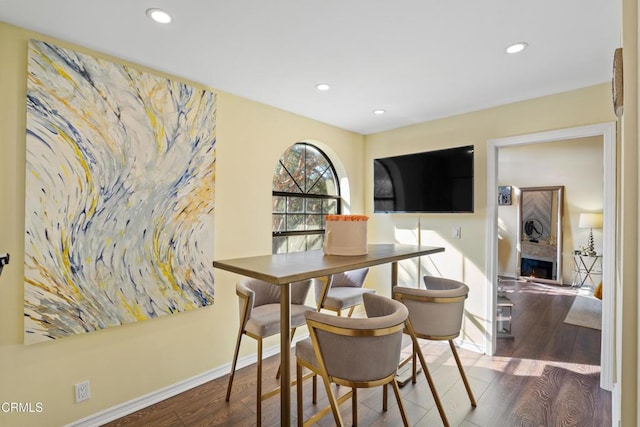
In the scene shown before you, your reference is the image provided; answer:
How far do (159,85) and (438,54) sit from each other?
193 centimetres

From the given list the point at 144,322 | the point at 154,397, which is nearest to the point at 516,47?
the point at 144,322

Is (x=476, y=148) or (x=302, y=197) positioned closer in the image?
(x=476, y=148)

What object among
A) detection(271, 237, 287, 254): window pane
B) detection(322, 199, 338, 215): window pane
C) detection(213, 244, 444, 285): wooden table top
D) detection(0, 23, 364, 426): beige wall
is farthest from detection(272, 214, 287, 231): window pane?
detection(213, 244, 444, 285): wooden table top

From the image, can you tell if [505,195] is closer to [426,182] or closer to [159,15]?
[426,182]

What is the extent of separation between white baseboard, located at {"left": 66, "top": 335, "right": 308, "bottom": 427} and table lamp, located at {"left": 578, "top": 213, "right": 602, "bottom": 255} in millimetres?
6049

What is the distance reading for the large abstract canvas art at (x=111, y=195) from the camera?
181 centimetres

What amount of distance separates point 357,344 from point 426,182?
2.42 meters

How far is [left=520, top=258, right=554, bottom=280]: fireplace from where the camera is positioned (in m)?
6.11

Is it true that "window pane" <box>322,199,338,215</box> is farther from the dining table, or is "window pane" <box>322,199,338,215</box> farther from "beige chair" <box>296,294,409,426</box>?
"beige chair" <box>296,294,409,426</box>

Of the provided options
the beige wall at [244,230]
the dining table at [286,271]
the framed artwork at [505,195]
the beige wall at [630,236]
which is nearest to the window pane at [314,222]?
the beige wall at [244,230]

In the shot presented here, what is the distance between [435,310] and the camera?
6.49ft

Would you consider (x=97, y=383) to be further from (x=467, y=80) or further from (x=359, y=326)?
(x=467, y=80)

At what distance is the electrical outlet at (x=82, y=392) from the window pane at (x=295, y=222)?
6.75 ft

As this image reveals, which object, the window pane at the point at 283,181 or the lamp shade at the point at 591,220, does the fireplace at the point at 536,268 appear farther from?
the window pane at the point at 283,181
